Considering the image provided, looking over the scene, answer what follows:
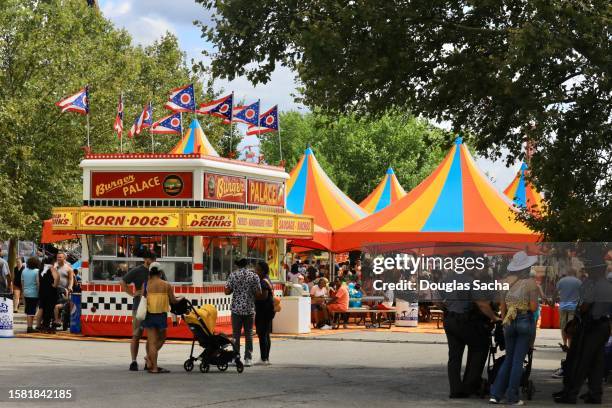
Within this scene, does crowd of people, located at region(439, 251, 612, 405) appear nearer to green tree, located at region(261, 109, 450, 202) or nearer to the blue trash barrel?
the blue trash barrel

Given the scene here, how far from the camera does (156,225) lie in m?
22.5

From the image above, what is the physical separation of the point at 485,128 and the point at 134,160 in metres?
8.12

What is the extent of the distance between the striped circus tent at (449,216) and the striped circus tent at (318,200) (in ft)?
9.57

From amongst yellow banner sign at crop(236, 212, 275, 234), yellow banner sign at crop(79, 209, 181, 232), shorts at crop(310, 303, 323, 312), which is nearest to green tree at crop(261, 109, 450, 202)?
shorts at crop(310, 303, 323, 312)

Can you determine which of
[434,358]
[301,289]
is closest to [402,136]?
[301,289]

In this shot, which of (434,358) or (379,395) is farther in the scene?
(434,358)

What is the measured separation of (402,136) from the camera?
3068 inches

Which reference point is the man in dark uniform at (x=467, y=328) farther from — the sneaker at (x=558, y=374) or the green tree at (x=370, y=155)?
the green tree at (x=370, y=155)

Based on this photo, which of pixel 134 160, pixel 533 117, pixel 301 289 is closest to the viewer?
pixel 533 117

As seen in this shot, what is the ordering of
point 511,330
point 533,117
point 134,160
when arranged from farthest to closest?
point 134,160 → point 533,117 → point 511,330

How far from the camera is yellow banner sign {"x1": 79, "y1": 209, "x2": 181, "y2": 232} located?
22.5m

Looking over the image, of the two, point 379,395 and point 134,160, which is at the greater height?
point 134,160

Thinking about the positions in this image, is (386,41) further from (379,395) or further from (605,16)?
(379,395)

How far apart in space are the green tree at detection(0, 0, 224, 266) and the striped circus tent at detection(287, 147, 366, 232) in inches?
373
